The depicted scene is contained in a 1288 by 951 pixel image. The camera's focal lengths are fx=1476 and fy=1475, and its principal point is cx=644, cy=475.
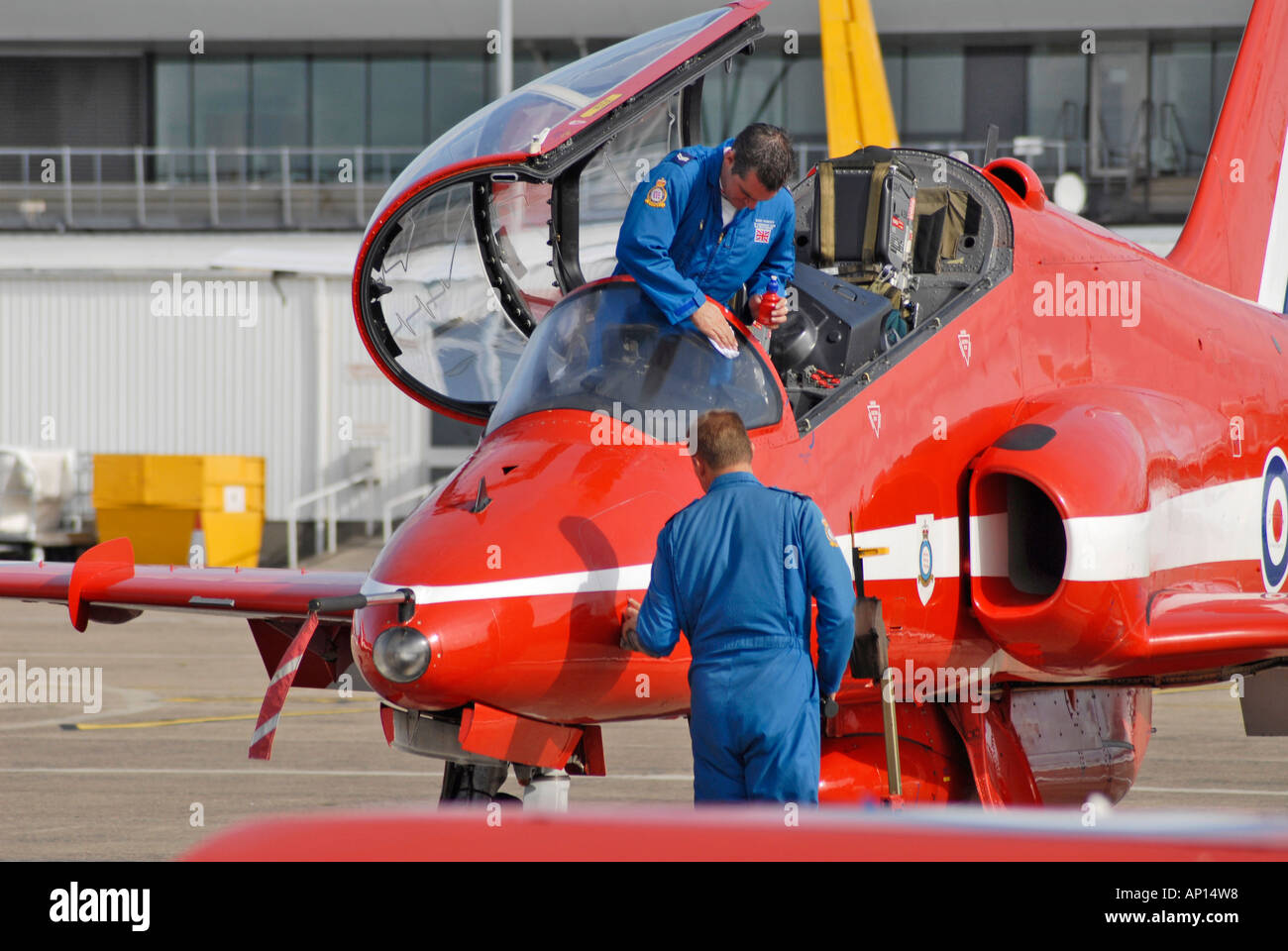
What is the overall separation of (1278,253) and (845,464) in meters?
5.32

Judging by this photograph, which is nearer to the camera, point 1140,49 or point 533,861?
point 533,861

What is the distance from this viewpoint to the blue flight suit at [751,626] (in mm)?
4371

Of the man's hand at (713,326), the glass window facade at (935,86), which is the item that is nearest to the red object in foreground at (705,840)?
the man's hand at (713,326)

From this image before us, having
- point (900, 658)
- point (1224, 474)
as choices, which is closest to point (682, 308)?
point (900, 658)

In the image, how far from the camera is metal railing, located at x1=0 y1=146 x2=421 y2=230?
28.9 m

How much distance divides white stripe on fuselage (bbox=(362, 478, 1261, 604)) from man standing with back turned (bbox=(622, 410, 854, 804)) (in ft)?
0.78

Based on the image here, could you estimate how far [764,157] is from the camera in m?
5.33

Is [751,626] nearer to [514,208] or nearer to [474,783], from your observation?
[474,783]

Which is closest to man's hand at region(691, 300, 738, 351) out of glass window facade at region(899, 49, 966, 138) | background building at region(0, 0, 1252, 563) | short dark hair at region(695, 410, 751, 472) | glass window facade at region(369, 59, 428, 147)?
short dark hair at region(695, 410, 751, 472)

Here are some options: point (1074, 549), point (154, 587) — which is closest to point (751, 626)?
point (1074, 549)

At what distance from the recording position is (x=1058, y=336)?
6.25 metres

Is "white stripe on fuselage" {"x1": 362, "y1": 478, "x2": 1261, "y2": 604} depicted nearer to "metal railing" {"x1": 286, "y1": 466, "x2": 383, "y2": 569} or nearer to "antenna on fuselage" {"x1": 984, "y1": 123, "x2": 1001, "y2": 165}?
"antenna on fuselage" {"x1": 984, "y1": 123, "x2": 1001, "y2": 165}
